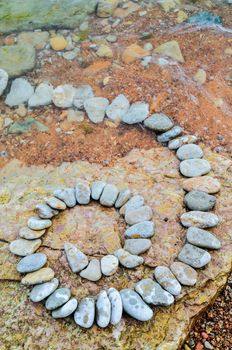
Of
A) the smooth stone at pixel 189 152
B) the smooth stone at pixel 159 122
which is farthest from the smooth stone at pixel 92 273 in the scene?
the smooth stone at pixel 159 122

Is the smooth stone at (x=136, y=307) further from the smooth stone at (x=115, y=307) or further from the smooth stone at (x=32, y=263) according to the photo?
the smooth stone at (x=32, y=263)

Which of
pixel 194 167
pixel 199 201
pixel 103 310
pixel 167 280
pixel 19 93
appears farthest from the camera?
pixel 19 93

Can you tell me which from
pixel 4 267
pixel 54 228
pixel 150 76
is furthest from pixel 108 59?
pixel 4 267

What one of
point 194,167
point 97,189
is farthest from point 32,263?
point 194,167

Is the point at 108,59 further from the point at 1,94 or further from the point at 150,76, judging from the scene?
the point at 1,94

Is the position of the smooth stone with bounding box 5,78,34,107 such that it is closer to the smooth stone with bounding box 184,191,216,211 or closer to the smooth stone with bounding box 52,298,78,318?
the smooth stone with bounding box 184,191,216,211

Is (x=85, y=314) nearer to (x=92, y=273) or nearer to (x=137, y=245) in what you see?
(x=92, y=273)

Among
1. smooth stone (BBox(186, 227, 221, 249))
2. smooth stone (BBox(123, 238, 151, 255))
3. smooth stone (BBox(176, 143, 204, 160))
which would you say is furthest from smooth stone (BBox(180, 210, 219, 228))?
smooth stone (BBox(176, 143, 204, 160))
